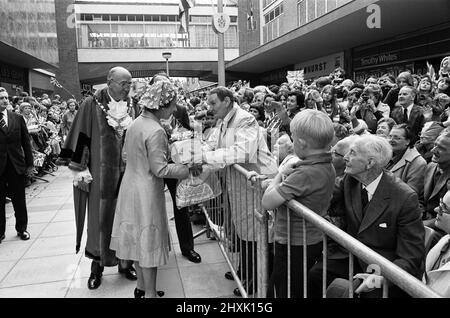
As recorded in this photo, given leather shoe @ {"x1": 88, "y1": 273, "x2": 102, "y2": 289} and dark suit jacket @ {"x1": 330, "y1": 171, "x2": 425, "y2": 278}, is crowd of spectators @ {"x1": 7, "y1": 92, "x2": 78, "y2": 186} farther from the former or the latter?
dark suit jacket @ {"x1": 330, "y1": 171, "x2": 425, "y2": 278}

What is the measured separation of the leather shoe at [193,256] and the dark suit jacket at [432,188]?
2269 millimetres

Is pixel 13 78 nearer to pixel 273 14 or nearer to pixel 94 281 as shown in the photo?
pixel 273 14

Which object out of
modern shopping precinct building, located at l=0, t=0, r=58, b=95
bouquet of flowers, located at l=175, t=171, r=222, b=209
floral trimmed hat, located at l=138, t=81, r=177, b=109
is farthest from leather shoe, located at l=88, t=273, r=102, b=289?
modern shopping precinct building, located at l=0, t=0, r=58, b=95

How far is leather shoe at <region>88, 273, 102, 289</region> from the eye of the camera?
368 centimetres

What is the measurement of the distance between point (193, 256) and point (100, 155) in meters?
1.49

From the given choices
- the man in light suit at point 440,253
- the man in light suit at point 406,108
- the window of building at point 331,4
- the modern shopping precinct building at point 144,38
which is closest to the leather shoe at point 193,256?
the man in light suit at point 440,253

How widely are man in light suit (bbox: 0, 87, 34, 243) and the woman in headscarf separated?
8.88ft

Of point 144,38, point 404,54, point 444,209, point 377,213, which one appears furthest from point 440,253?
point 144,38

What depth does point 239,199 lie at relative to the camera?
3199mm

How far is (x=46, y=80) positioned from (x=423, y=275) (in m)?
27.1

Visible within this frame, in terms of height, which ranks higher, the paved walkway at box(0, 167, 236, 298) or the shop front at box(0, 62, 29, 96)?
the shop front at box(0, 62, 29, 96)

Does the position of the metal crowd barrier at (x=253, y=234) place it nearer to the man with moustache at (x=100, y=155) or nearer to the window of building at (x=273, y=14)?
the man with moustache at (x=100, y=155)

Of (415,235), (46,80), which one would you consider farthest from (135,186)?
(46,80)
